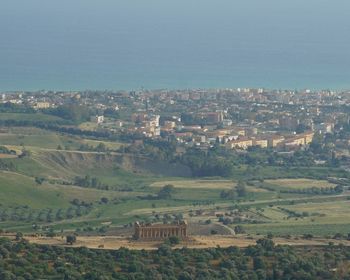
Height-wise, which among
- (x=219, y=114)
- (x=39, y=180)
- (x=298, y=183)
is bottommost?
(x=298, y=183)

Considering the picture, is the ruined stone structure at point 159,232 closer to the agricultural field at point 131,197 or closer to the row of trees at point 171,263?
the row of trees at point 171,263

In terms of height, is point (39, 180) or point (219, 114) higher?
point (219, 114)

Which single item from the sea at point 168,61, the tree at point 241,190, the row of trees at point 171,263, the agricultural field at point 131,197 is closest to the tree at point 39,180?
the agricultural field at point 131,197

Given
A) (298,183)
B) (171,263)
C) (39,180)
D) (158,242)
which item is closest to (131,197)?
(39,180)

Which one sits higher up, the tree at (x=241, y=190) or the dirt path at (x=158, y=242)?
the tree at (x=241, y=190)

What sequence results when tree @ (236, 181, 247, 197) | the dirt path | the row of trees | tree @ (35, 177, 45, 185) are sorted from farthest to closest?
tree @ (236, 181, 247, 197), tree @ (35, 177, 45, 185), the dirt path, the row of trees

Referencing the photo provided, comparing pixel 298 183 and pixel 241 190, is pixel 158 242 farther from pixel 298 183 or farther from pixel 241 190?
pixel 298 183

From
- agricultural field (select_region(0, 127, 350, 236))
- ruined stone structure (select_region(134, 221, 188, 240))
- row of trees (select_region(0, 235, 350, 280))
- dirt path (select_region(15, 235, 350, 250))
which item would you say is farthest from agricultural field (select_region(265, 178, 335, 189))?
row of trees (select_region(0, 235, 350, 280))

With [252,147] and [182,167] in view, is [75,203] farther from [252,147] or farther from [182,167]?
[252,147]

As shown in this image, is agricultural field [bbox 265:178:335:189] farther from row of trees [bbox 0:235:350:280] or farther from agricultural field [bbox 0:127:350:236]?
row of trees [bbox 0:235:350:280]

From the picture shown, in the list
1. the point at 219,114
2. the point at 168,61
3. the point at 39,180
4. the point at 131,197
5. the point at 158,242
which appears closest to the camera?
the point at 158,242

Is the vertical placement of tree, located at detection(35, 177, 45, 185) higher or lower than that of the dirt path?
higher
